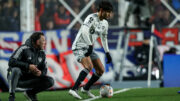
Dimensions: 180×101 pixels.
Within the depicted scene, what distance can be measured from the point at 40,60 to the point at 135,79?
21.9ft

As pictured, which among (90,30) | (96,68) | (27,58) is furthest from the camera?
(96,68)

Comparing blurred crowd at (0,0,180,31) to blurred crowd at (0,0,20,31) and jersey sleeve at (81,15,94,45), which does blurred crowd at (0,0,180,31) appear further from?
jersey sleeve at (81,15,94,45)

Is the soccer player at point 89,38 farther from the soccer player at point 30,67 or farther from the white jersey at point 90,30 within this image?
the soccer player at point 30,67

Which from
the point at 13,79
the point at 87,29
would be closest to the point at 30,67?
the point at 13,79

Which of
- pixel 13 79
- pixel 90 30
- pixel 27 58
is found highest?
pixel 90 30

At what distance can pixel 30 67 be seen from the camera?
9.31 m

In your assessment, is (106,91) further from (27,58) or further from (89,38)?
(27,58)

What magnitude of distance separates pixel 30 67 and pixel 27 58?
243mm

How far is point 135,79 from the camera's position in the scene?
15914mm

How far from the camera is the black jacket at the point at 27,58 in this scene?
9336 millimetres

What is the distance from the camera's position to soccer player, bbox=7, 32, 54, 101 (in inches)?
368

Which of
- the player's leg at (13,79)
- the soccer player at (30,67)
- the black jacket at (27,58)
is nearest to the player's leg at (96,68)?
the soccer player at (30,67)

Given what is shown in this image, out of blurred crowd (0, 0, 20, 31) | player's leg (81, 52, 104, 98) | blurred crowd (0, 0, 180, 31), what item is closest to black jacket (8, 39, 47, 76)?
player's leg (81, 52, 104, 98)

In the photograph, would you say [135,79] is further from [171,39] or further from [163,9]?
[163,9]
